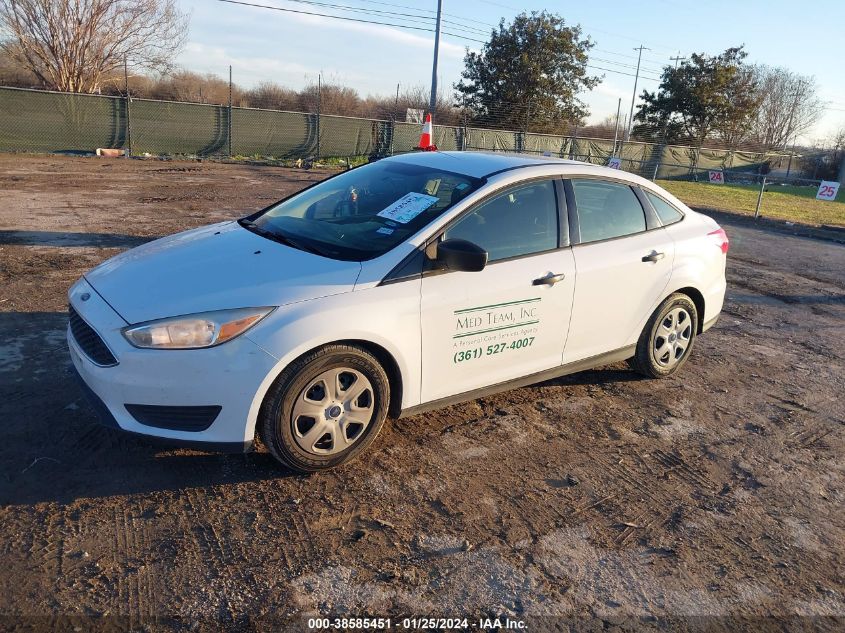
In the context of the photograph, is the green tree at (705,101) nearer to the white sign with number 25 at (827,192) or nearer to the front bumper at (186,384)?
the white sign with number 25 at (827,192)

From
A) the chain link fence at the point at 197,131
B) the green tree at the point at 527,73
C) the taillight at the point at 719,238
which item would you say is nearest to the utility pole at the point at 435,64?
the chain link fence at the point at 197,131

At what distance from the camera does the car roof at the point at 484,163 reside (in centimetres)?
427

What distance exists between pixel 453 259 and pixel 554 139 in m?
31.8

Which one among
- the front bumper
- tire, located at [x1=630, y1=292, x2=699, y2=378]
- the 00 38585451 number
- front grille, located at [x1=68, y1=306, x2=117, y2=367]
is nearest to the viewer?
the front bumper

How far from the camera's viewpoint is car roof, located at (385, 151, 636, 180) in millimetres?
4270

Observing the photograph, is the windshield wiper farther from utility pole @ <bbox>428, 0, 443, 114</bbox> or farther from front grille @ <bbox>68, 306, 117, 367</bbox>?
utility pole @ <bbox>428, 0, 443, 114</bbox>

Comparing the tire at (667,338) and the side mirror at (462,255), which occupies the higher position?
the side mirror at (462,255)

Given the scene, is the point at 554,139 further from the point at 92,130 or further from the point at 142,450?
the point at 142,450

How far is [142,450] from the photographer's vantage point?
141 inches

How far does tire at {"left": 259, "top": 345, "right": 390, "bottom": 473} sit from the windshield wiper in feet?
2.29

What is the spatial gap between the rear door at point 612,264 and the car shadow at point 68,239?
631cm

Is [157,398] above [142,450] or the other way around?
above

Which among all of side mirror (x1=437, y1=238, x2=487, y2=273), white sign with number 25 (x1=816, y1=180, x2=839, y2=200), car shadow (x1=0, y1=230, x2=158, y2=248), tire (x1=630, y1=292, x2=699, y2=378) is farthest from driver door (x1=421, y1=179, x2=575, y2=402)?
white sign with number 25 (x1=816, y1=180, x2=839, y2=200)

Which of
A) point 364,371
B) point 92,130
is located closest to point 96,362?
point 364,371
